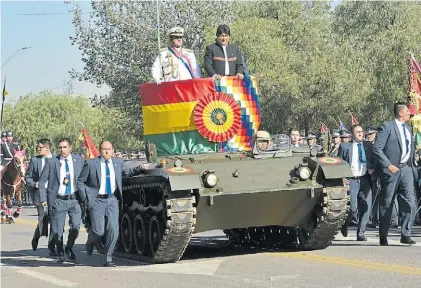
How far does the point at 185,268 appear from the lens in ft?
40.9

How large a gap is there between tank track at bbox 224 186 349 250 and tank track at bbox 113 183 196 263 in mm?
1843

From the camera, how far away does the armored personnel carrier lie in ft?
41.5

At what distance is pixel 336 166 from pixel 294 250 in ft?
5.52

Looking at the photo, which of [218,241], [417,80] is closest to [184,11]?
[417,80]

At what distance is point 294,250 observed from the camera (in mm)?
14148

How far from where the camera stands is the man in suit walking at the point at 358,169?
51.9 ft

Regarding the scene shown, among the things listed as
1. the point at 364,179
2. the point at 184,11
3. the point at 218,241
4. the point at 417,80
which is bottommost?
the point at 218,241

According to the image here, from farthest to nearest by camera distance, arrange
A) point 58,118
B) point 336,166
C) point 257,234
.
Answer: point 58,118
point 257,234
point 336,166

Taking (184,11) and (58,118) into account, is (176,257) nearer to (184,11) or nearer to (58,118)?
(184,11)

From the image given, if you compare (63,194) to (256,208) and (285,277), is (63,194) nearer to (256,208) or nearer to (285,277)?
(256,208)

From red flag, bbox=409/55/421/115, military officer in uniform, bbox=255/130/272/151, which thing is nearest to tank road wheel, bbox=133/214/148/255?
military officer in uniform, bbox=255/130/272/151

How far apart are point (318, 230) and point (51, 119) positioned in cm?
8240

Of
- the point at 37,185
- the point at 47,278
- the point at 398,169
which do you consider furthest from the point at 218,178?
the point at 37,185

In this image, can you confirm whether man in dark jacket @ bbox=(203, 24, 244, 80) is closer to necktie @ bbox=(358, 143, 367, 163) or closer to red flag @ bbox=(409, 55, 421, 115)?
necktie @ bbox=(358, 143, 367, 163)
